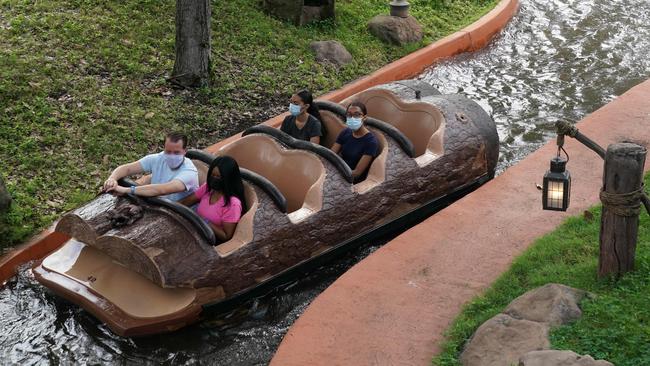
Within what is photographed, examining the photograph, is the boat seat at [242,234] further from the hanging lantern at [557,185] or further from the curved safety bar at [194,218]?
the hanging lantern at [557,185]

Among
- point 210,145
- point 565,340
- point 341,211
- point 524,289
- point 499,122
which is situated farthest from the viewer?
point 499,122

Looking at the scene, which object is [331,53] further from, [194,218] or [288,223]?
[194,218]

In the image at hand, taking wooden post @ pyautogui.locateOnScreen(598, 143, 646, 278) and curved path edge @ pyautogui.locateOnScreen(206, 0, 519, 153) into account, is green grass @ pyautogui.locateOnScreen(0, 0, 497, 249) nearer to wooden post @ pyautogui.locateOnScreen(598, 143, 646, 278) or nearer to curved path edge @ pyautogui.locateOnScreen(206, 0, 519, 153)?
curved path edge @ pyautogui.locateOnScreen(206, 0, 519, 153)

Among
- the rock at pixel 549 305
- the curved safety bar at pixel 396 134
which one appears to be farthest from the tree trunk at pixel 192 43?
the rock at pixel 549 305

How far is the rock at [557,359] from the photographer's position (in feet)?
15.6

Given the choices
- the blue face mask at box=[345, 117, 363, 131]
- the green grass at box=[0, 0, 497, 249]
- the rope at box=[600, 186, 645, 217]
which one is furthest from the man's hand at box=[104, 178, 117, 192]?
the rope at box=[600, 186, 645, 217]

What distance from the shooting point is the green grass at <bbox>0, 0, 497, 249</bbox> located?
8570 millimetres

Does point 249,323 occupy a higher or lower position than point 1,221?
lower

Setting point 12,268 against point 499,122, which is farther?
point 499,122

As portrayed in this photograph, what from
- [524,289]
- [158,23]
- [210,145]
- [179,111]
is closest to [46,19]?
[158,23]

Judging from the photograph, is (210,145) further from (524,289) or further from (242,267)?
(524,289)

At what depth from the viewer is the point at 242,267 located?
661cm

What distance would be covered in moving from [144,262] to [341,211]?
1.79 metres

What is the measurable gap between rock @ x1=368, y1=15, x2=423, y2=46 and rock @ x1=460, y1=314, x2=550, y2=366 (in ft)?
25.2
